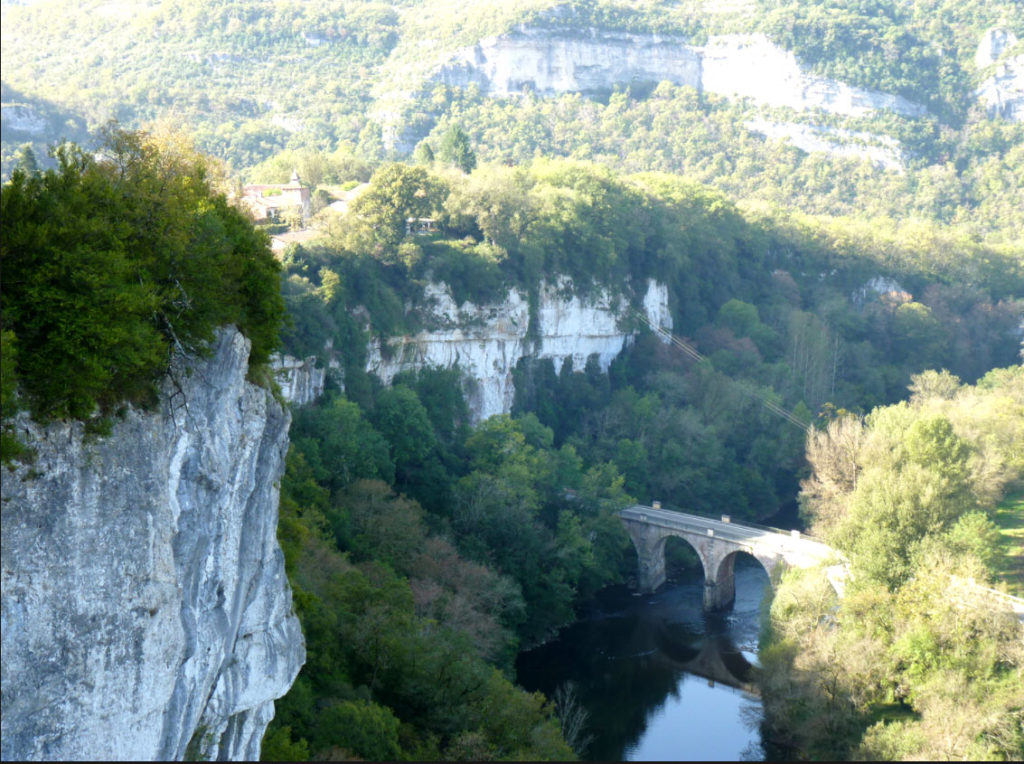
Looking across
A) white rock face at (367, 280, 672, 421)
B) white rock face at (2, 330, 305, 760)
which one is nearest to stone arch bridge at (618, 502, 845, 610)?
white rock face at (367, 280, 672, 421)

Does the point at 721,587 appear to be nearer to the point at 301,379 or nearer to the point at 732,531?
the point at 732,531

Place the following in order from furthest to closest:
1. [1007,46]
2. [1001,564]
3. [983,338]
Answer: [1007,46] → [983,338] → [1001,564]

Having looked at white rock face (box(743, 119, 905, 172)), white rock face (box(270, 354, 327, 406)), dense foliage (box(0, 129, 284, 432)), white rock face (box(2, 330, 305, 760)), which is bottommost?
white rock face (box(743, 119, 905, 172))

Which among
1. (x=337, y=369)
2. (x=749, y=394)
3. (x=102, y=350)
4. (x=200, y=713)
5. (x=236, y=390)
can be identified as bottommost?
(x=749, y=394)

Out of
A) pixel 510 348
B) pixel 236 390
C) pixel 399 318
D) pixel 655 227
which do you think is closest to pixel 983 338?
pixel 655 227

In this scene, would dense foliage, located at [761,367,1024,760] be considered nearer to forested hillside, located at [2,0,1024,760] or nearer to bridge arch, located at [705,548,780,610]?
forested hillside, located at [2,0,1024,760]

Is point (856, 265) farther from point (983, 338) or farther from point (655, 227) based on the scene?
point (655, 227)
